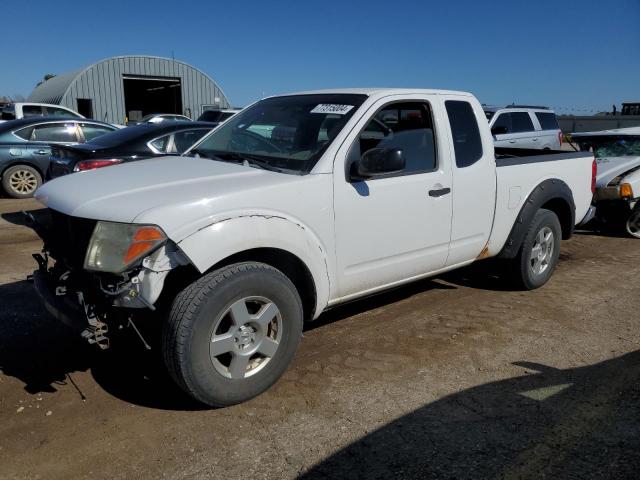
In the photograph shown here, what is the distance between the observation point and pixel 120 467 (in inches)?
→ 109

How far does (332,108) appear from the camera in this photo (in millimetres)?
4043

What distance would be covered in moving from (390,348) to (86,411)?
2.11 meters

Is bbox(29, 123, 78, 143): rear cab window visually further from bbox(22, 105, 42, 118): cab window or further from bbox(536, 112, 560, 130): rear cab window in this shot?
bbox(536, 112, 560, 130): rear cab window

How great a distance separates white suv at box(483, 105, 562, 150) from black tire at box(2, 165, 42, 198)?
9980 mm

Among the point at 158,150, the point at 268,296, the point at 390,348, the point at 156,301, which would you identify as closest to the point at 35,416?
the point at 156,301

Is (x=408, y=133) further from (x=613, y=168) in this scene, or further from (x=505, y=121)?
(x=505, y=121)

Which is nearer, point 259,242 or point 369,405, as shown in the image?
point 259,242

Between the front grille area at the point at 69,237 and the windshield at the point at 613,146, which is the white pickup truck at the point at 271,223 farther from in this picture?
the windshield at the point at 613,146

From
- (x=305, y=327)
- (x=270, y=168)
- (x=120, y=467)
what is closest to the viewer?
(x=120, y=467)

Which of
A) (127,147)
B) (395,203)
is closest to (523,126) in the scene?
(127,147)

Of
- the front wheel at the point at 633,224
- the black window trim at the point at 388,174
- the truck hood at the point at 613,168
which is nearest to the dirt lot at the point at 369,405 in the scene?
the black window trim at the point at 388,174

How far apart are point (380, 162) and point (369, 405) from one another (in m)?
1.51

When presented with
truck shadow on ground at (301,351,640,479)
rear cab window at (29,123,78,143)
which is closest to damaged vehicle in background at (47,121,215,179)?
rear cab window at (29,123,78,143)

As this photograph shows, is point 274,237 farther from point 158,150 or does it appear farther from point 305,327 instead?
point 158,150
